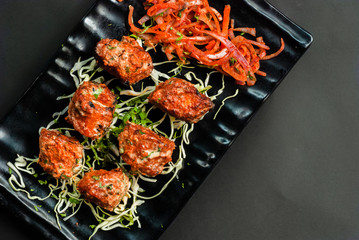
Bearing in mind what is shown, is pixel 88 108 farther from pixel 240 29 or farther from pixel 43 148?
pixel 240 29

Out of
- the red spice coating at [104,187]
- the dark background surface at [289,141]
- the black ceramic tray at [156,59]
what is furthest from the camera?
the dark background surface at [289,141]

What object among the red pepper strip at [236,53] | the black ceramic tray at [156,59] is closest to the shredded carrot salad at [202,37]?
the red pepper strip at [236,53]

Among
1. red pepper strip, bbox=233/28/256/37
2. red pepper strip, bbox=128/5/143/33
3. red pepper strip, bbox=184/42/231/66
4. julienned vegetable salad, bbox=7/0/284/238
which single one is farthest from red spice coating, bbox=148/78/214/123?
red pepper strip, bbox=233/28/256/37

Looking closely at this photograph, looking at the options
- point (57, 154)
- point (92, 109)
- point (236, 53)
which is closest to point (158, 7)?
point (236, 53)

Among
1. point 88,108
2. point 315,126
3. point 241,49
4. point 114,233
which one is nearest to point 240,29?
point 241,49

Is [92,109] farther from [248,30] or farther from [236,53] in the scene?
[248,30]

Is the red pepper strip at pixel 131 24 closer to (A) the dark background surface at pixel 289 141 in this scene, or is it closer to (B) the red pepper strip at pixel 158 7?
(B) the red pepper strip at pixel 158 7
